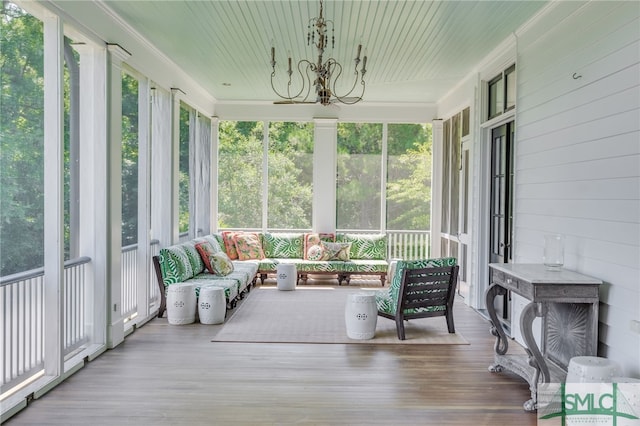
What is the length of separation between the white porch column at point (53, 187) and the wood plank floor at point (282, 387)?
0.36 metres

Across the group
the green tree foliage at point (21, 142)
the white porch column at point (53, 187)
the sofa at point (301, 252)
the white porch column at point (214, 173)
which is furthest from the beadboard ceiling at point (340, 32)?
the sofa at point (301, 252)

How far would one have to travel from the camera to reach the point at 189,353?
13.9 feet

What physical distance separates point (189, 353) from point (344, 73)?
4064 millimetres

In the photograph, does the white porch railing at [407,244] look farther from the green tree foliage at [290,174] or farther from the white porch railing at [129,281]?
the white porch railing at [129,281]

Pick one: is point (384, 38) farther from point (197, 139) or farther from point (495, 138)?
point (197, 139)

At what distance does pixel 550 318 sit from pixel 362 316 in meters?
1.72

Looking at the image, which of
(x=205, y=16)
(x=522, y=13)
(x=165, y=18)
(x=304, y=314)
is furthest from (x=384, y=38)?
(x=304, y=314)

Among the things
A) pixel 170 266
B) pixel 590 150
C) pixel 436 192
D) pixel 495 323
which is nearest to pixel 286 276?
pixel 170 266

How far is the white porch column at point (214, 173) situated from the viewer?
842 centimetres

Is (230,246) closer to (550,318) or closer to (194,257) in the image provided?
(194,257)

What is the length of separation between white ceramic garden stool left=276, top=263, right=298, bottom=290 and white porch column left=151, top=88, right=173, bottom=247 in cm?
191

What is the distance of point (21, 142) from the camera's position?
3.27m

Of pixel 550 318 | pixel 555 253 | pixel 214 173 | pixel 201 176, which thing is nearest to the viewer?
pixel 555 253

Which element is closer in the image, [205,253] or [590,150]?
[590,150]
